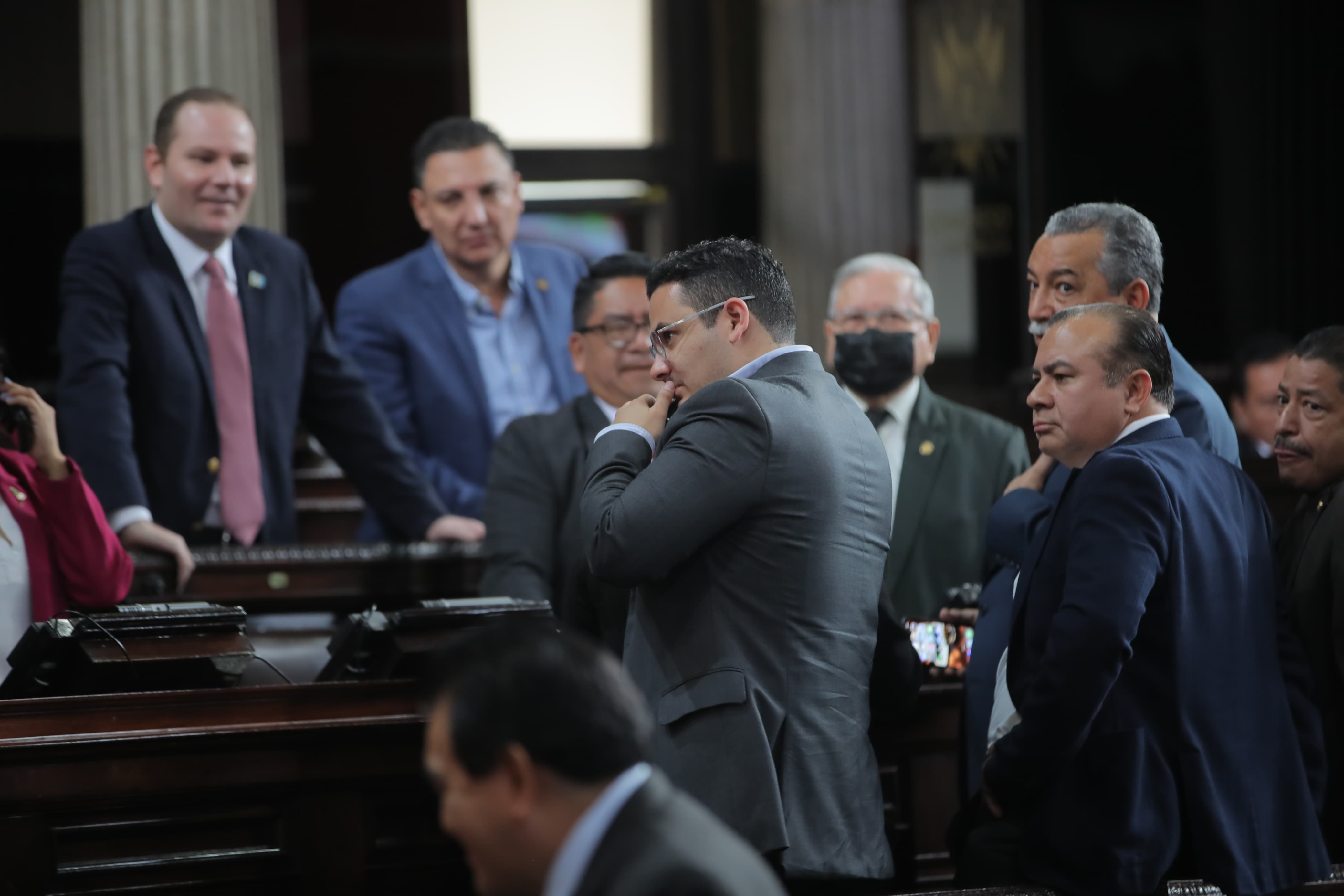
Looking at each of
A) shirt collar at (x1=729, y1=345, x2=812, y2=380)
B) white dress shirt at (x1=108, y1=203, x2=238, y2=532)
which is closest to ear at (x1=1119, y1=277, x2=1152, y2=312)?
shirt collar at (x1=729, y1=345, x2=812, y2=380)

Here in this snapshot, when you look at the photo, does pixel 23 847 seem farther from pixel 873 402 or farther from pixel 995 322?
pixel 995 322

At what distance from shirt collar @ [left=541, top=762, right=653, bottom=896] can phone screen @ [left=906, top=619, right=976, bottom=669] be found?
163 centimetres

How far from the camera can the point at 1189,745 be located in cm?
234

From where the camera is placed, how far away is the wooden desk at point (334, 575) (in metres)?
3.41

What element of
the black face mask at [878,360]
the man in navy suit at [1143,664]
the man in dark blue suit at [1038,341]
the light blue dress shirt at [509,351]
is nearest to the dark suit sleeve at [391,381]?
the light blue dress shirt at [509,351]

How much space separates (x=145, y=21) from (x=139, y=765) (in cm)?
430

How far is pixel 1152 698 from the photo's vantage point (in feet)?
7.75

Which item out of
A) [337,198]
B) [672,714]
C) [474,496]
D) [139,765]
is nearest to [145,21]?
[337,198]

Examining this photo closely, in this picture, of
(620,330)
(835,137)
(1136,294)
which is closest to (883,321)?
(620,330)

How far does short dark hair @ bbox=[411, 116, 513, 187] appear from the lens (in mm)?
4082

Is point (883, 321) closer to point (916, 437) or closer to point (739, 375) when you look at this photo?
point (916, 437)

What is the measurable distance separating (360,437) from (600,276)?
760 mm

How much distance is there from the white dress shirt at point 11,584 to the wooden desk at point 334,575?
1.81 ft

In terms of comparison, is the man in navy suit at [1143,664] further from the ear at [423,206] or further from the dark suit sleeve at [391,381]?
the ear at [423,206]
